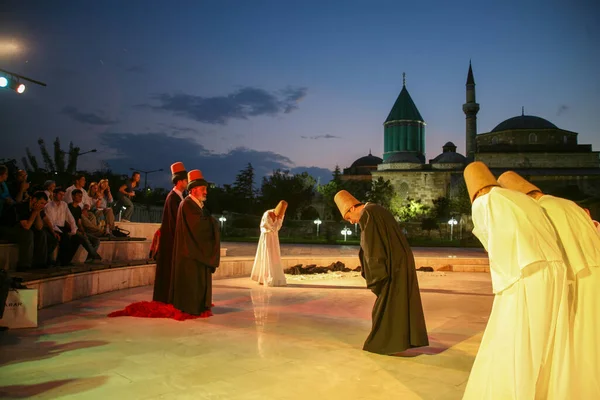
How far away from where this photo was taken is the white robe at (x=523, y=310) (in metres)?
2.99

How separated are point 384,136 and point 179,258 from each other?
2607 inches

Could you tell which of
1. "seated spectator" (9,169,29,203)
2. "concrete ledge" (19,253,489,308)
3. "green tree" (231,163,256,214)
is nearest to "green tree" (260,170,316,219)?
"green tree" (231,163,256,214)

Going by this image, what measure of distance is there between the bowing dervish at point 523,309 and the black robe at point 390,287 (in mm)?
2007

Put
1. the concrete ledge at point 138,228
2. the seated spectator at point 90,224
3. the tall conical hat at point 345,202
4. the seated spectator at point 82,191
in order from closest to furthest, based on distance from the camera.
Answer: the tall conical hat at point 345,202
the seated spectator at point 90,224
the seated spectator at point 82,191
the concrete ledge at point 138,228

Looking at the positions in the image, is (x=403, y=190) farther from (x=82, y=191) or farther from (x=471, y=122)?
(x=82, y=191)

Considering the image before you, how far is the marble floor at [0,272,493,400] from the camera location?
3965mm

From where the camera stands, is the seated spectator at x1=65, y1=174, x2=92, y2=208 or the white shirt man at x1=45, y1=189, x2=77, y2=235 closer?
the white shirt man at x1=45, y1=189, x2=77, y2=235

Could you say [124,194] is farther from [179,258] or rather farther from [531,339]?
[531,339]

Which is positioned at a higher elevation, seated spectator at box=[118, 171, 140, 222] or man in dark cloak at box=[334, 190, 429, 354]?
seated spectator at box=[118, 171, 140, 222]

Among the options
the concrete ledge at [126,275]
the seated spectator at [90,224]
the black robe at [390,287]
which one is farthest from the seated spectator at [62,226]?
the black robe at [390,287]

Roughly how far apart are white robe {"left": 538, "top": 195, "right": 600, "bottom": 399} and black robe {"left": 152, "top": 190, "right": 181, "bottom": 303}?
5.71 meters

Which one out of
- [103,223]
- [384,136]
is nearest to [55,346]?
[103,223]

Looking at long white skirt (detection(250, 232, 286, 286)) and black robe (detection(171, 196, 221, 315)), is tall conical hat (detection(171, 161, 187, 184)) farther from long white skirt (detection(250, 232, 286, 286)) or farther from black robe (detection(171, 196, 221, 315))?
long white skirt (detection(250, 232, 286, 286))

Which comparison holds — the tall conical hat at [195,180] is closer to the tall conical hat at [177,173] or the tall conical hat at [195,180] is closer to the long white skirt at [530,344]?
the tall conical hat at [177,173]
